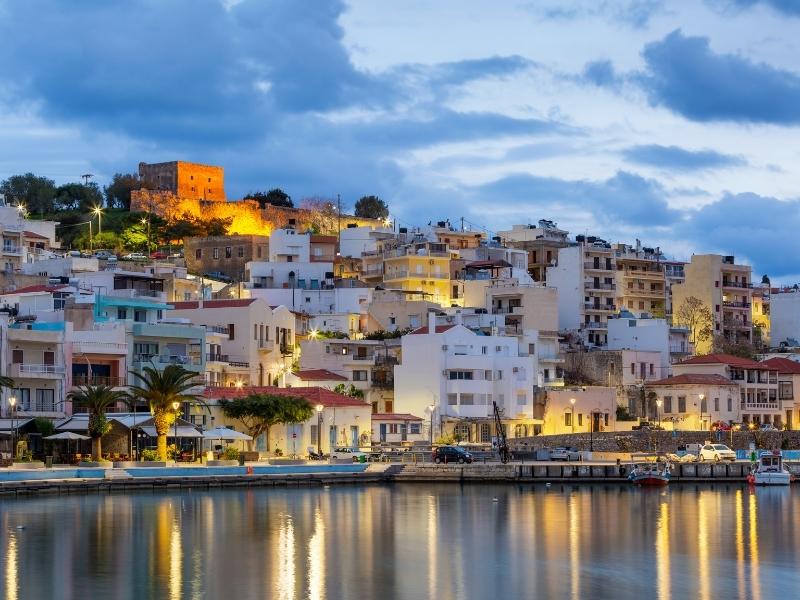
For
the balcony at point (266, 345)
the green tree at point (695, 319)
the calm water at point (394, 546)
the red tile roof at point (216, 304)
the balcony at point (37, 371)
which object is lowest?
the calm water at point (394, 546)

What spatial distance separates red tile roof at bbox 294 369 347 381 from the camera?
293 ft

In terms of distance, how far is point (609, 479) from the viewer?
78500mm

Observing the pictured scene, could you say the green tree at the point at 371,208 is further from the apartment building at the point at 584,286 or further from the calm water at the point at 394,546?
the calm water at the point at 394,546

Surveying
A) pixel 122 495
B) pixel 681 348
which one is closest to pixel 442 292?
pixel 681 348

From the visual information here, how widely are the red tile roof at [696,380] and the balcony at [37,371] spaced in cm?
4186

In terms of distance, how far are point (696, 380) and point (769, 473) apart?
2021 centimetres

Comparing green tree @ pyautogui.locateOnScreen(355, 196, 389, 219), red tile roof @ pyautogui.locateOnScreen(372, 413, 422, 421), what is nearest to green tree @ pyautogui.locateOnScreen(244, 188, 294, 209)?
green tree @ pyautogui.locateOnScreen(355, 196, 389, 219)

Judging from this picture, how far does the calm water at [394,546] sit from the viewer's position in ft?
143

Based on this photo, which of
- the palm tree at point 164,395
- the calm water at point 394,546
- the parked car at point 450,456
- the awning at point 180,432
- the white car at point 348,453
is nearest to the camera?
the calm water at point 394,546

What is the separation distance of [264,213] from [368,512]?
287 feet

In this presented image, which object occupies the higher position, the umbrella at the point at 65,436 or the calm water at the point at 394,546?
the umbrella at the point at 65,436

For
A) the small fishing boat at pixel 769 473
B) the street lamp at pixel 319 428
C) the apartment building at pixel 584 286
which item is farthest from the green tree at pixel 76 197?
the small fishing boat at pixel 769 473

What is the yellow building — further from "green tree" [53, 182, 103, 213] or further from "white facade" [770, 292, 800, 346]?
"green tree" [53, 182, 103, 213]

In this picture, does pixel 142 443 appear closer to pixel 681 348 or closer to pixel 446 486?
pixel 446 486
